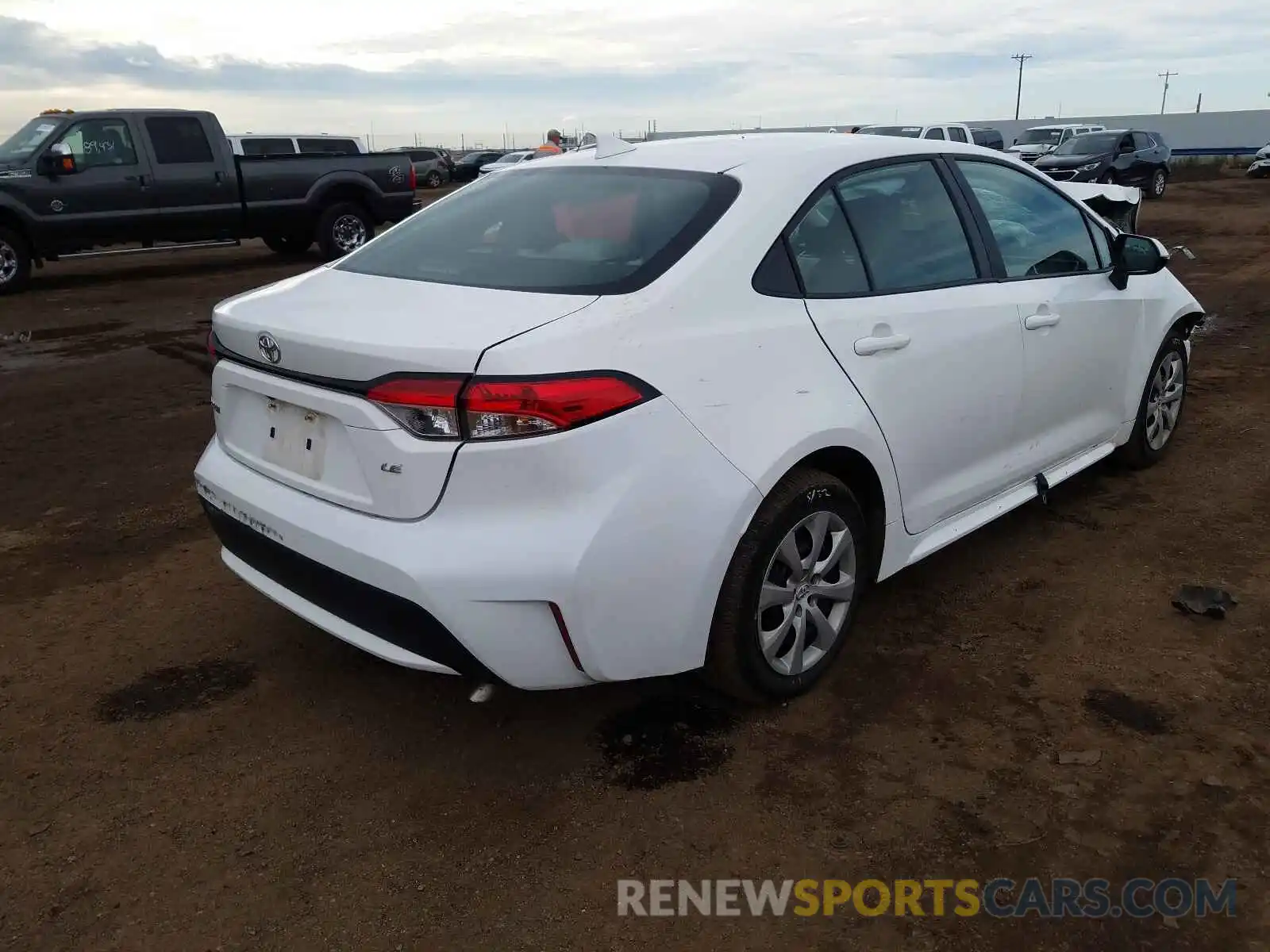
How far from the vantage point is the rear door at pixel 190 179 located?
12.6 meters

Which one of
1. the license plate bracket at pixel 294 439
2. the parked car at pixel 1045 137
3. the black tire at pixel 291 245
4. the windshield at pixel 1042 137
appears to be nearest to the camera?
the license plate bracket at pixel 294 439

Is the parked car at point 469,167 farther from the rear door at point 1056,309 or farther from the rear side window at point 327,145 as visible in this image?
the rear door at point 1056,309

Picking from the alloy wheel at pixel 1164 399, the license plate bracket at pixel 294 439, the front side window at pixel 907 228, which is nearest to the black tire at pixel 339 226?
the alloy wheel at pixel 1164 399

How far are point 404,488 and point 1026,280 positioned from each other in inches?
101

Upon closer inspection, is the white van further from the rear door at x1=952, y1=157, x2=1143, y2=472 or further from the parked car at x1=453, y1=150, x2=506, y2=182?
the parked car at x1=453, y1=150, x2=506, y2=182

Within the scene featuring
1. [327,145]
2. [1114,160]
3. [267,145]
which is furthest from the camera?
[1114,160]

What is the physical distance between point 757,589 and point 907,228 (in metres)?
1.43

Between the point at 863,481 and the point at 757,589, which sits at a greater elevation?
the point at 863,481

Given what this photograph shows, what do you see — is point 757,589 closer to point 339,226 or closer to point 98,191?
point 98,191

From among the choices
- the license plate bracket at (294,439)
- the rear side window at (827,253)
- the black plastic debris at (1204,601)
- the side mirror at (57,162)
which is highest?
the side mirror at (57,162)

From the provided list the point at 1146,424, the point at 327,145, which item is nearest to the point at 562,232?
the point at 1146,424

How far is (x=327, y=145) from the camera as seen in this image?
56.0 feet

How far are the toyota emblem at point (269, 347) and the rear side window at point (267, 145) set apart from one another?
53.8 ft

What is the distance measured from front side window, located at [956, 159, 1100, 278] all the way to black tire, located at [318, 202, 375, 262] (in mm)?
11168
